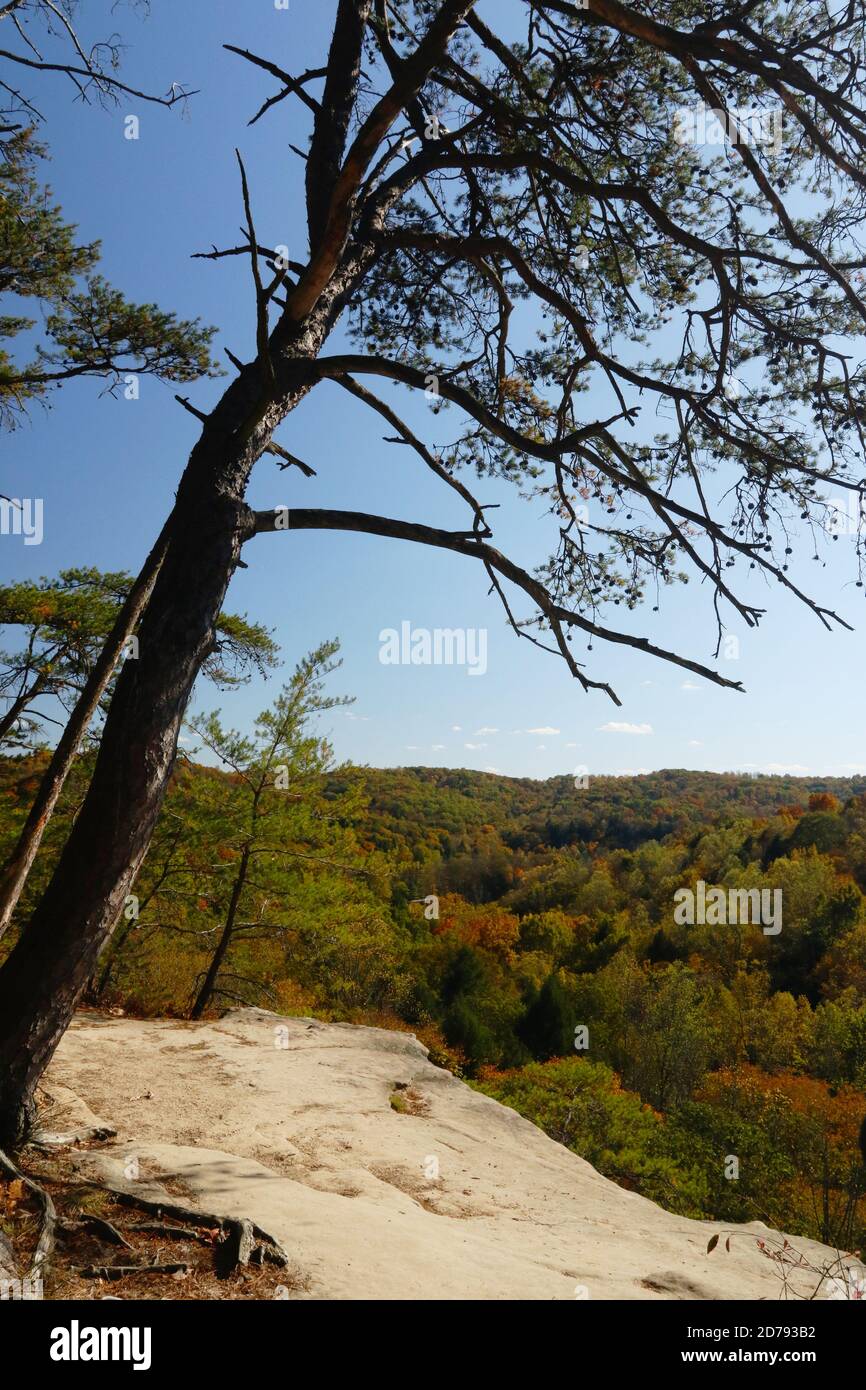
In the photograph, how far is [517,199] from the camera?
5965mm

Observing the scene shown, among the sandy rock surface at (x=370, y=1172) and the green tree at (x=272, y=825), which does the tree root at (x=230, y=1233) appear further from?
the green tree at (x=272, y=825)

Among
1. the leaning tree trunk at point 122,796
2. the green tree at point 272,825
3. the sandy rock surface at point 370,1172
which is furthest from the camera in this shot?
the green tree at point 272,825

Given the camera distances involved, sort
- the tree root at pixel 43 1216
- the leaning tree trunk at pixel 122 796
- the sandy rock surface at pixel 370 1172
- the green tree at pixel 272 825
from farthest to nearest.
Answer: the green tree at pixel 272 825 → the sandy rock surface at pixel 370 1172 → the leaning tree trunk at pixel 122 796 → the tree root at pixel 43 1216

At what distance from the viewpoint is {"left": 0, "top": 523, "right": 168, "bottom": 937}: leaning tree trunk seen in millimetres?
3619

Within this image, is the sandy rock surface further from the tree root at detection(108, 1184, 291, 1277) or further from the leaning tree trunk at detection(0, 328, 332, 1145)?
the leaning tree trunk at detection(0, 328, 332, 1145)

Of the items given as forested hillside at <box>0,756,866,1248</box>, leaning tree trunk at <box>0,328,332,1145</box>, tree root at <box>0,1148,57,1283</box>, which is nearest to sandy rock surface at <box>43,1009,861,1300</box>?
tree root at <box>0,1148,57,1283</box>

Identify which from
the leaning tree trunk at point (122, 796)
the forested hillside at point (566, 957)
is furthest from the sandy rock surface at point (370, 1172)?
the forested hillside at point (566, 957)

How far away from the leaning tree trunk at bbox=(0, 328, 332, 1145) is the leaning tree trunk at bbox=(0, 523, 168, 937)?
0.19 feet

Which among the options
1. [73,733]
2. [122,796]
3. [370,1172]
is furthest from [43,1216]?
[370,1172]

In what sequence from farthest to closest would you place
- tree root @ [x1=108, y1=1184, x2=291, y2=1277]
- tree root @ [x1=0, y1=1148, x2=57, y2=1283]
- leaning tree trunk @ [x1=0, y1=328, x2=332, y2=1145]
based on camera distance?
1. leaning tree trunk @ [x1=0, y1=328, x2=332, y2=1145]
2. tree root @ [x1=108, y1=1184, x2=291, y2=1277]
3. tree root @ [x1=0, y1=1148, x2=57, y2=1283]

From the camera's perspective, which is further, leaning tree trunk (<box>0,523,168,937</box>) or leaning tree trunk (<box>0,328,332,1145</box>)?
leaning tree trunk (<box>0,523,168,937</box>)

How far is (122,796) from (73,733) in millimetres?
449

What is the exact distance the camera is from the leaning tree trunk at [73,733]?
3619 millimetres

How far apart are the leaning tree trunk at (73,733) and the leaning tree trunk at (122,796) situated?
6 centimetres
